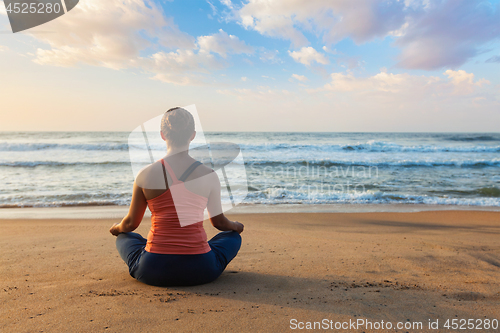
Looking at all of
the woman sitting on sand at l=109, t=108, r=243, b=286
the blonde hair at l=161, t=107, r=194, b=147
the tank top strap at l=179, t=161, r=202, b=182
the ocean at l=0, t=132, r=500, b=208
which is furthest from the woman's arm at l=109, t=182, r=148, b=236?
the ocean at l=0, t=132, r=500, b=208

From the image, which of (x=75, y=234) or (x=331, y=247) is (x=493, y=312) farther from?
(x=75, y=234)

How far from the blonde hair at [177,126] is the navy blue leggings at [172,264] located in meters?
0.92

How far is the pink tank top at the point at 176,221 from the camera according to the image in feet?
7.02

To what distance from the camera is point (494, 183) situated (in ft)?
33.4

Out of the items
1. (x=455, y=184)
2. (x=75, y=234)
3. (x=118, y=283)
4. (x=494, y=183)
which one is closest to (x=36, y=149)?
(x=75, y=234)

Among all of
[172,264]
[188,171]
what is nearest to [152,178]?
[188,171]

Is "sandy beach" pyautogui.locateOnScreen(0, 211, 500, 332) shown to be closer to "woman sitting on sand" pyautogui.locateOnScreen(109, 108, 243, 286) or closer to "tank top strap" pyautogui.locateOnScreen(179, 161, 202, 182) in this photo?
"woman sitting on sand" pyautogui.locateOnScreen(109, 108, 243, 286)

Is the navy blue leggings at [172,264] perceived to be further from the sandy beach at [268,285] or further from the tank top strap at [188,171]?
the tank top strap at [188,171]

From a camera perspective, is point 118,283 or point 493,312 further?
point 118,283

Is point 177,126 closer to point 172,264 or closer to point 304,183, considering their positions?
point 172,264

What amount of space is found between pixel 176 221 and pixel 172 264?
0.36 metres

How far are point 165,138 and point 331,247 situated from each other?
2.76 m

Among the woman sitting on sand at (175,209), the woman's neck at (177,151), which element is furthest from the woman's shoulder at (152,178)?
the woman's neck at (177,151)

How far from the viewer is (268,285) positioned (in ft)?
8.17
